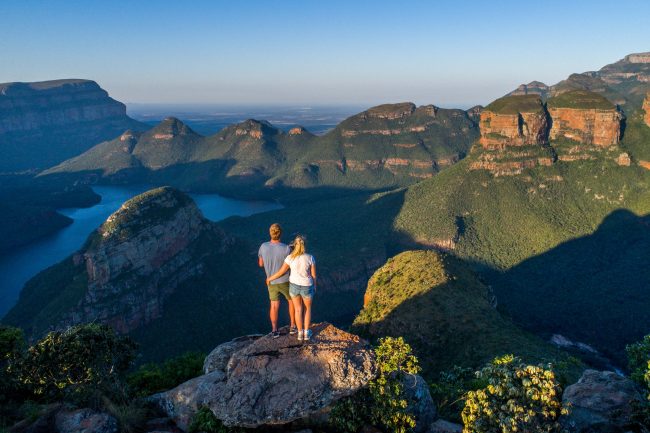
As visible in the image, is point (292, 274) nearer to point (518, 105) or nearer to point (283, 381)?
point (283, 381)

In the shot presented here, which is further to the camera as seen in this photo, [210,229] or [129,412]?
[210,229]

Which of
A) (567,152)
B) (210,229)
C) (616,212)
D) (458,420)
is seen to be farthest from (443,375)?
(567,152)

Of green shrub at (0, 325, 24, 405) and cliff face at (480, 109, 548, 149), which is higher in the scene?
cliff face at (480, 109, 548, 149)

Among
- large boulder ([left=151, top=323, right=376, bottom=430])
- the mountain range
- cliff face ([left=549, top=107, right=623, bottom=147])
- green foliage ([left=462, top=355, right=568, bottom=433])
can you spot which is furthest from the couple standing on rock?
cliff face ([left=549, top=107, right=623, bottom=147])

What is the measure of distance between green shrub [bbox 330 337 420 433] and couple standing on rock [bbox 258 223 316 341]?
3.60 m

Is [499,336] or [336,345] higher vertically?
[336,345]

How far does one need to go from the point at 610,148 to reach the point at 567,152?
1271 centimetres

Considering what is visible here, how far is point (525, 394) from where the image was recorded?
15.3 meters

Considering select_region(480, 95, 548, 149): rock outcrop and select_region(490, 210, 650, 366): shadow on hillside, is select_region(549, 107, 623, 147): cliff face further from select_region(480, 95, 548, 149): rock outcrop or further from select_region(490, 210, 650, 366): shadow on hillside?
select_region(490, 210, 650, 366): shadow on hillside

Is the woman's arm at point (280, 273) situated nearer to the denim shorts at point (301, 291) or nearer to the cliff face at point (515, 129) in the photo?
the denim shorts at point (301, 291)

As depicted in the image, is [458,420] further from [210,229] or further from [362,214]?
[362,214]

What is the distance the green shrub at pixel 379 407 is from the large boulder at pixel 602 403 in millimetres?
6755

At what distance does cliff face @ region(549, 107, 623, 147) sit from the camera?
12431 centimetres

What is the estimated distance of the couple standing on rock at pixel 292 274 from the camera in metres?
17.5
